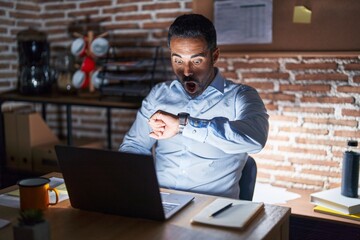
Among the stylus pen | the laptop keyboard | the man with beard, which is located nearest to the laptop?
the laptop keyboard

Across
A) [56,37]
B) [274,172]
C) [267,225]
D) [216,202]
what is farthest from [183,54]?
[56,37]

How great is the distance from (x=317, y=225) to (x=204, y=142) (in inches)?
31.2

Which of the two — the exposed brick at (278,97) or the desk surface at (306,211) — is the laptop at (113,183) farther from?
the exposed brick at (278,97)

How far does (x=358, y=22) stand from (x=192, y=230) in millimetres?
1598

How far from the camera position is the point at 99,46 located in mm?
2943

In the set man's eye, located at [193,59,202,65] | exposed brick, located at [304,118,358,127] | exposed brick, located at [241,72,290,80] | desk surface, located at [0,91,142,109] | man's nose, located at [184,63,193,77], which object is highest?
man's eye, located at [193,59,202,65]

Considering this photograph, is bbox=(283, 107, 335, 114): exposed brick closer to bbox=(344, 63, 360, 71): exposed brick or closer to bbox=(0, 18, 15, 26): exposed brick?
bbox=(344, 63, 360, 71): exposed brick

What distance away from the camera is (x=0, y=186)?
3055mm

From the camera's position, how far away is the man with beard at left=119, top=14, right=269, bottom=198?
1.92 metres

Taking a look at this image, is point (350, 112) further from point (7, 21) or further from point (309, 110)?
point (7, 21)

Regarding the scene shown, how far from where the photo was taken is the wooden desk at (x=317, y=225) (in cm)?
202

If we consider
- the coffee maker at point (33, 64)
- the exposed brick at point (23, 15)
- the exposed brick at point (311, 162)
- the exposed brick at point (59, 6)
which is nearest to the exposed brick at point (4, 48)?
the coffee maker at point (33, 64)

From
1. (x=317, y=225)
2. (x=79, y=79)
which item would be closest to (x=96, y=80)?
(x=79, y=79)

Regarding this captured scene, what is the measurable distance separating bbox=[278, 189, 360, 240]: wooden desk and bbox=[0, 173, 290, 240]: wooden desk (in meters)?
0.74
